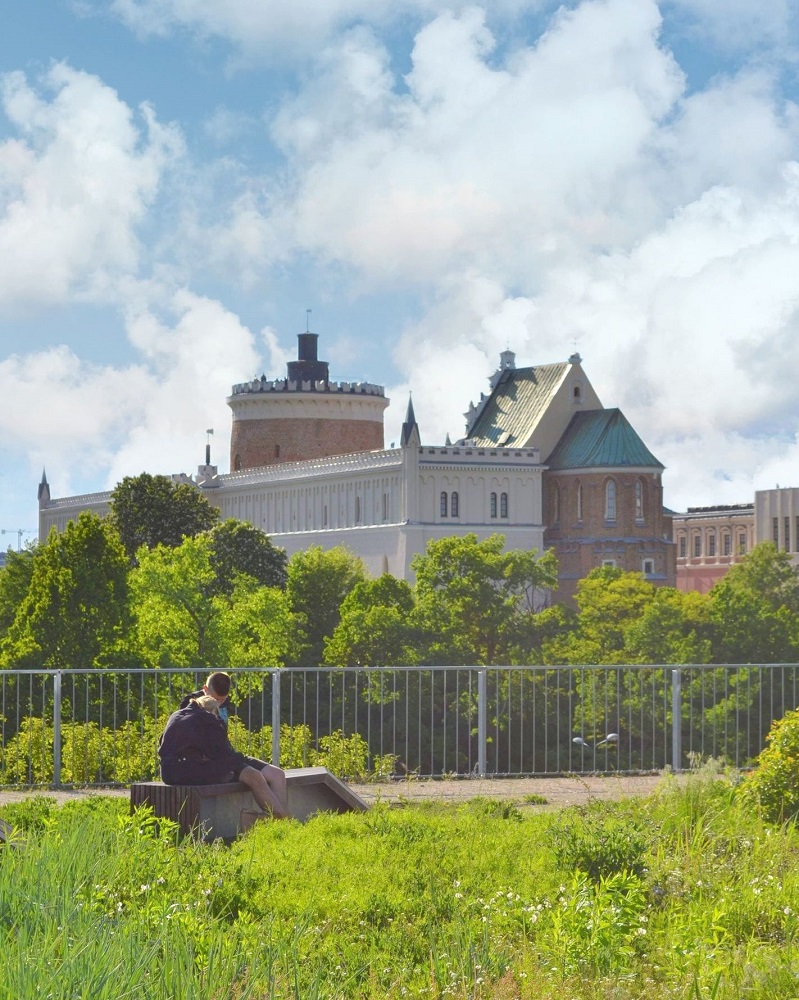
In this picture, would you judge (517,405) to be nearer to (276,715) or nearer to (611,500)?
(611,500)

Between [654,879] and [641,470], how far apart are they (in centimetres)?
11323

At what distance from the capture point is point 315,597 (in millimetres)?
78375

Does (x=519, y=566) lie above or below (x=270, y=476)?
below

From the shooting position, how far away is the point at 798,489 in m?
147

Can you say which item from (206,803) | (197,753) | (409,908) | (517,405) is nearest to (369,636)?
(197,753)

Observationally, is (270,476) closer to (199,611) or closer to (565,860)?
(199,611)

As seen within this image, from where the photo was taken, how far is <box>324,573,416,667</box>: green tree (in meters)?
67.6

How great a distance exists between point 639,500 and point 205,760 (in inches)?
4381

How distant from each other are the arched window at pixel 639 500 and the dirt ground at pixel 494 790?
105 m

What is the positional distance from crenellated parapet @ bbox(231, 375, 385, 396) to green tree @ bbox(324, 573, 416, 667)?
75580 mm

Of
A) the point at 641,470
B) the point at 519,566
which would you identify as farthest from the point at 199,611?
the point at 641,470

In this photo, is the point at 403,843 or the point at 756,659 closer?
the point at 403,843

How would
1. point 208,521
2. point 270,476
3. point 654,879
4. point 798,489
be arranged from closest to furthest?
point 654,879
point 208,521
point 270,476
point 798,489

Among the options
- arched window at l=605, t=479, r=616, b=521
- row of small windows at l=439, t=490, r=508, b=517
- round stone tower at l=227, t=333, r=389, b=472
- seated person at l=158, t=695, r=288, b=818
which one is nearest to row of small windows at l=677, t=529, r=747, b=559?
round stone tower at l=227, t=333, r=389, b=472
